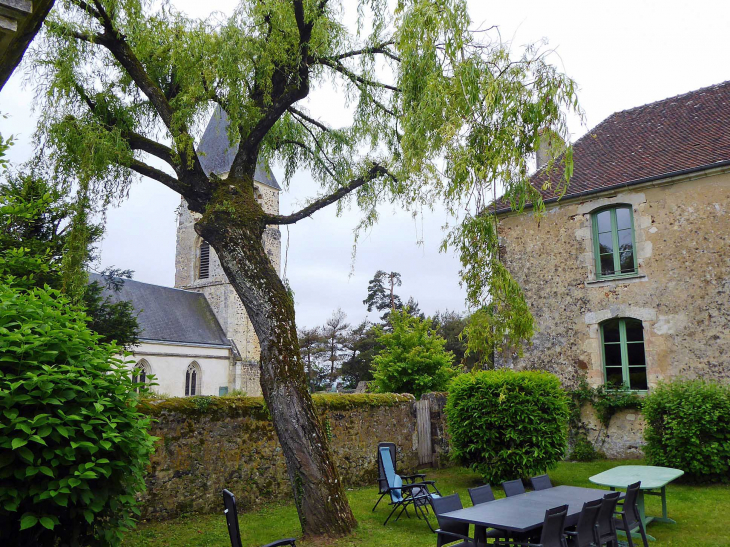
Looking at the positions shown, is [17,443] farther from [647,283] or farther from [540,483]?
[647,283]

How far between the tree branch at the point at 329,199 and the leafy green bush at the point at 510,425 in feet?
12.3

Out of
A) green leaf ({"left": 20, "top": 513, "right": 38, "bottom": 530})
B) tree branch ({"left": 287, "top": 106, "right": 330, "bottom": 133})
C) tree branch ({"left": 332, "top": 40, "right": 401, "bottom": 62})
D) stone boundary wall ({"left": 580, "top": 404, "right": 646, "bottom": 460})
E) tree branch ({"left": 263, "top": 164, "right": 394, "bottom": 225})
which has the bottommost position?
stone boundary wall ({"left": 580, "top": 404, "right": 646, "bottom": 460})

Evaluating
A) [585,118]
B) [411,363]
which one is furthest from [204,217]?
[411,363]

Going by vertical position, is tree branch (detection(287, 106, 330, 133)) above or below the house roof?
below

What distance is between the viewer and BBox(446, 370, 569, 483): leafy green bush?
917 cm

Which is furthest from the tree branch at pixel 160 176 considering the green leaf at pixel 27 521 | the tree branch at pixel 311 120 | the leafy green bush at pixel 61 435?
the green leaf at pixel 27 521

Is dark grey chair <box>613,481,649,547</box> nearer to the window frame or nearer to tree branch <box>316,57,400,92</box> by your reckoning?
tree branch <box>316,57,400,92</box>

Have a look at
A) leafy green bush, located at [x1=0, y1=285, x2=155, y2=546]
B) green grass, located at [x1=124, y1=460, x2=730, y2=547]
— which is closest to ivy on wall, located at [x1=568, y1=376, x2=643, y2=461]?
green grass, located at [x1=124, y1=460, x2=730, y2=547]

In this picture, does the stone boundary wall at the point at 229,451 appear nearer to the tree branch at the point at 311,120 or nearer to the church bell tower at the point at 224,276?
the tree branch at the point at 311,120

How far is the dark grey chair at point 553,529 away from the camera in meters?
4.19

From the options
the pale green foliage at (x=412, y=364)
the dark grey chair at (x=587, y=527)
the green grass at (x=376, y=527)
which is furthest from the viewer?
the pale green foliage at (x=412, y=364)

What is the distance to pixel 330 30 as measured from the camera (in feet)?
26.3

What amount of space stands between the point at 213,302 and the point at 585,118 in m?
31.8

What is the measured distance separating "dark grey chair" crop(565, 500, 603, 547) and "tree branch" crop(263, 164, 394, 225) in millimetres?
4995
